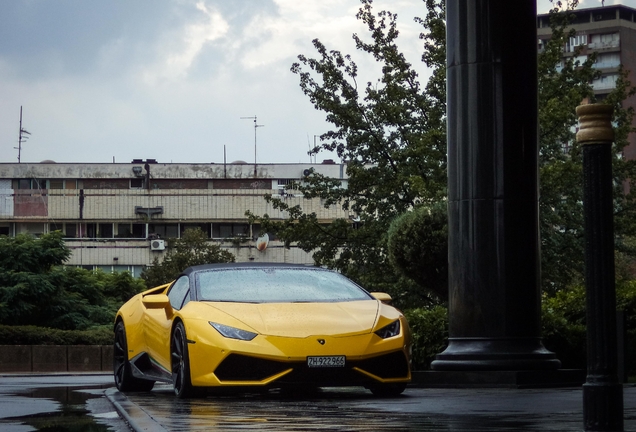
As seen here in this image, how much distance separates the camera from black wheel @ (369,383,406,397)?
11.3m

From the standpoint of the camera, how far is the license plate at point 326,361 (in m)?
10.8

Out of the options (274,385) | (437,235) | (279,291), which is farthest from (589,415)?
(437,235)

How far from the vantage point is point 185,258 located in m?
78.4

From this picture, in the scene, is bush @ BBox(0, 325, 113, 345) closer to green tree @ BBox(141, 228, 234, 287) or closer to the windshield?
the windshield

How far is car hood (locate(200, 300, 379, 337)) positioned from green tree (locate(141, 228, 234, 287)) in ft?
A: 210

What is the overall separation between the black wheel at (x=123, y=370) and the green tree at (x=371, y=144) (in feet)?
65.0

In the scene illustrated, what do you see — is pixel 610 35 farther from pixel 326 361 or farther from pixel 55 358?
pixel 326 361

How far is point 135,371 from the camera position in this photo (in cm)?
1309

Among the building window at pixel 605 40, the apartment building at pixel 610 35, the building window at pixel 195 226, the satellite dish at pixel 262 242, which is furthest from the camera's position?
the building window at pixel 605 40

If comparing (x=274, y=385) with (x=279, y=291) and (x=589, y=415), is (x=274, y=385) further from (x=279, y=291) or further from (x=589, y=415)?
(x=589, y=415)

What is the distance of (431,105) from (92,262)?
84421 millimetres

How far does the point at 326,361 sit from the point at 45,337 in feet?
60.8

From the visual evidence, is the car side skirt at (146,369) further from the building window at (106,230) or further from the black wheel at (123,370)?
the building window at (106,230)

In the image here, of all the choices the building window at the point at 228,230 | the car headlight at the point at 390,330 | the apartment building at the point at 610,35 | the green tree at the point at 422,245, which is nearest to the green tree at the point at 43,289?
the green tree at the point at 422,245
